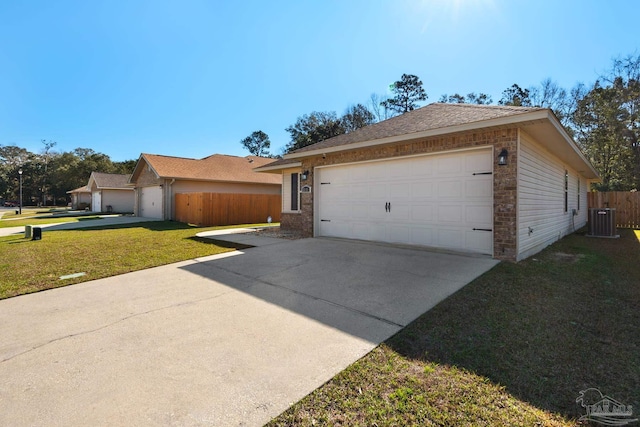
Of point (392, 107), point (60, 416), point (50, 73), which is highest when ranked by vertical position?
point (392, 107)

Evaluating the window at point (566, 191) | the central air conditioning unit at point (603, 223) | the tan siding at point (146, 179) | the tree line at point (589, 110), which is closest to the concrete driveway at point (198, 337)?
the window at point (566, 191)

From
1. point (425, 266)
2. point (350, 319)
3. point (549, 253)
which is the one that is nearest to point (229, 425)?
point (350, 319)

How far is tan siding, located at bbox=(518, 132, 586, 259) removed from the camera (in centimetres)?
628

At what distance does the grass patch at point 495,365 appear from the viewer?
1.94 metres

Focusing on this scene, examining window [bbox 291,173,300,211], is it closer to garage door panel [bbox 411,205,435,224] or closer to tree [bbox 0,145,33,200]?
garage door panel [bbox 411,205,435,224]

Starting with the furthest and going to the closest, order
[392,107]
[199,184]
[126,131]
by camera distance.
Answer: [392,107] → [126,131] → [199,184]

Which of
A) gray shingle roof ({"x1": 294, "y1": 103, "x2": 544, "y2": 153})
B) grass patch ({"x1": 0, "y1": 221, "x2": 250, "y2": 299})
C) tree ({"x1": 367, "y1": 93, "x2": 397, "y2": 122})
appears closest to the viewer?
grass patch ({"x1": 0, "y1": 221, "x2": 250, "y2": 299})

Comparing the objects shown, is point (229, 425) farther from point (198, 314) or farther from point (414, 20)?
point (414, 20)

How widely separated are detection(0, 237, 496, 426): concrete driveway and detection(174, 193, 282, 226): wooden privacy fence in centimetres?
1012

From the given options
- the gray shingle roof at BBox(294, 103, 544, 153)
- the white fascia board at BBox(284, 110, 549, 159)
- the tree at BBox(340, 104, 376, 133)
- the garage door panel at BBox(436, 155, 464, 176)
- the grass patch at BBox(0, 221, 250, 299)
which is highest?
the tree at BBox(340, 104, 376, 133)

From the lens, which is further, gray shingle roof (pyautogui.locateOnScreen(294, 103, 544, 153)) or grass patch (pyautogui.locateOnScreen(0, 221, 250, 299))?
gray shingle roof (pyautogui.locateOnScreen(294, 103, 544, 153))

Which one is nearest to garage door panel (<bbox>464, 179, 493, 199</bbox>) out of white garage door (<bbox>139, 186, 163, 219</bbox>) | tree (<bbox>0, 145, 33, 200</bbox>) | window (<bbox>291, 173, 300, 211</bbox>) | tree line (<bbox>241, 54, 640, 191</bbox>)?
window (<bbox>291, 173, 300, 211</bbox>)

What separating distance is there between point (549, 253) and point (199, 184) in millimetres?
17984

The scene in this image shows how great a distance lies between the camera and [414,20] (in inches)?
339
